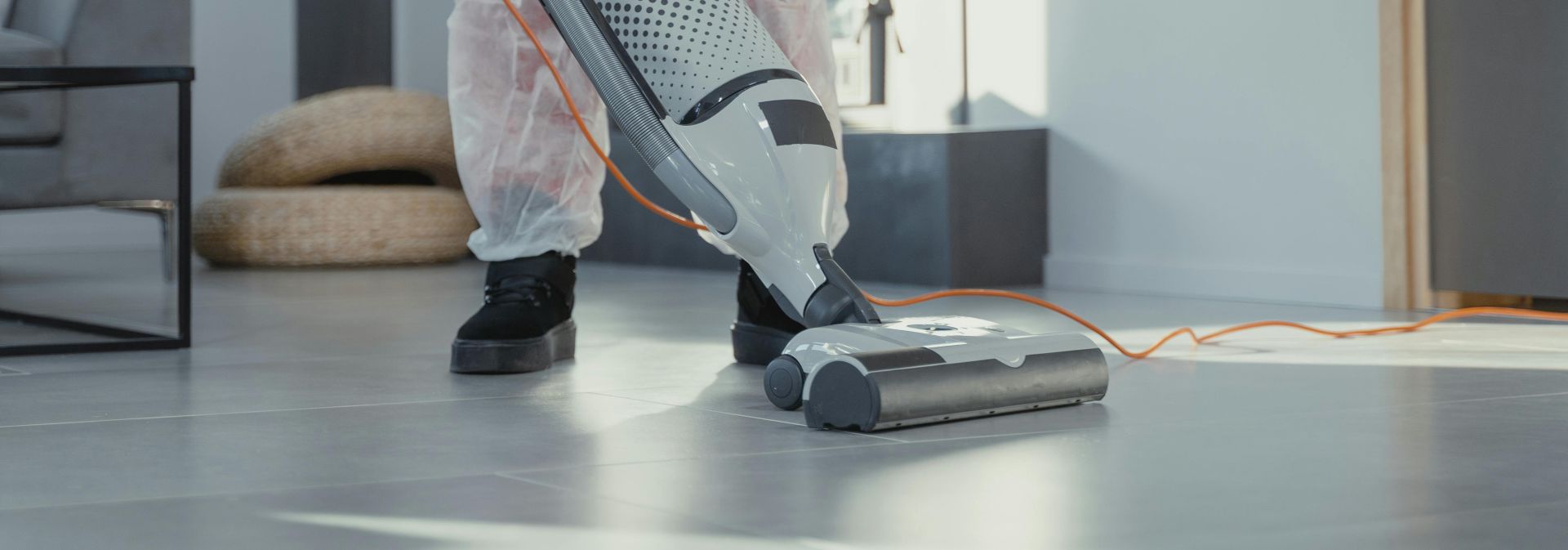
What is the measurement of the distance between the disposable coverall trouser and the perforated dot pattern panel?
33cm

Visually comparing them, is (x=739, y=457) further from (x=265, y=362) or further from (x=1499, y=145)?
(x=1499, y=145)

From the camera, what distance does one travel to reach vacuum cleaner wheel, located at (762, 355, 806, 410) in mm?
1195

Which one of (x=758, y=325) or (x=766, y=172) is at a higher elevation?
(x=766, y=172)

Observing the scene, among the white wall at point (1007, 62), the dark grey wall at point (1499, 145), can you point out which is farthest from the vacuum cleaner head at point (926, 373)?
the white wall at point (1007, 62)

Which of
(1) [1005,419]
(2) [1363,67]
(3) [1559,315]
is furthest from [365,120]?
(1) [1005,419]

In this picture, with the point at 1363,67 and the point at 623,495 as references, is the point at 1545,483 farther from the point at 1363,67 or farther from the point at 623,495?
the point at 1363,67

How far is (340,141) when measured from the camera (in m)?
3.81

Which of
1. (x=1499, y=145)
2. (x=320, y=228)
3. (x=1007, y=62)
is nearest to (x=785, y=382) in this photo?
(x=1499, y=145)

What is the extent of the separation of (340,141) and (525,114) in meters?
2.31

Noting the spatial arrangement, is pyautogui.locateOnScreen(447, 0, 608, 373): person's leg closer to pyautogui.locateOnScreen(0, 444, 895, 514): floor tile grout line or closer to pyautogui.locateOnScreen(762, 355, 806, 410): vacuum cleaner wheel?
pyautogui.locateOnScreen(762, 355, 806, 410): vacuum cleaner wheel

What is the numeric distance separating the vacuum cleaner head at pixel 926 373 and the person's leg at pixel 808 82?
0.37 meters

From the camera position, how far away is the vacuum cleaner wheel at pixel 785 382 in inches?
47.1

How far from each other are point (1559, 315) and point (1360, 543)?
4.77ft

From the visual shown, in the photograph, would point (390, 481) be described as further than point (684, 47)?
No
